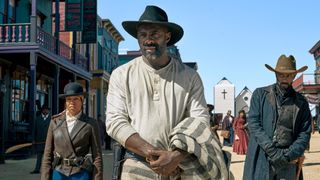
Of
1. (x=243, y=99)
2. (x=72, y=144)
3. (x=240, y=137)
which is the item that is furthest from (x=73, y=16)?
(x=243, y=99)

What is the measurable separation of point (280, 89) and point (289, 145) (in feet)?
1.87

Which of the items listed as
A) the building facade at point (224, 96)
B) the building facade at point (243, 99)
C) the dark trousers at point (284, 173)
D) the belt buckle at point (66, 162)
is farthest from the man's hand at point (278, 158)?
the building facade at point (243, 99)

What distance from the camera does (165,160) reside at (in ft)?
9.44

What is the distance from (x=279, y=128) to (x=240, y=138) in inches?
630

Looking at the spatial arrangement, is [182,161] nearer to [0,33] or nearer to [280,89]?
[280,89]

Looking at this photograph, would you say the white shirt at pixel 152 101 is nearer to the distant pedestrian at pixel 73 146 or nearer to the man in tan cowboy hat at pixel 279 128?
the man in tan cowboy hat at pixel 279 128

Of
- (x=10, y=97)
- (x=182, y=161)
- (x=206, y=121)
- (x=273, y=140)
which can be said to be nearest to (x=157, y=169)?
(x=182, y=161)

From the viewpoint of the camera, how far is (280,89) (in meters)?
5.53

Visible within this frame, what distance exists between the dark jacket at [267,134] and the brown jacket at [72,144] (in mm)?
1571

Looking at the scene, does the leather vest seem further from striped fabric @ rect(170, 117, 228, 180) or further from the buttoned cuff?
the buttoned cuff

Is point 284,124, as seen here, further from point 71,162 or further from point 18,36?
point 18,36

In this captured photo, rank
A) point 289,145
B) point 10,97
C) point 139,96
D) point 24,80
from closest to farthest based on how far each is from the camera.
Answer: point 139,96
point 289,145
point 10,97
point 24,80

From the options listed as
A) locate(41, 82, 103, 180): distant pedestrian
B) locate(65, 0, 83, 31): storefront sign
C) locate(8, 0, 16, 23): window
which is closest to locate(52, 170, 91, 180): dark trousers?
locate(41, 82, 103, 180): distant pedestrian

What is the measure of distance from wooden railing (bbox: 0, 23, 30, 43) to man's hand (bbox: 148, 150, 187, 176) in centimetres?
1731
